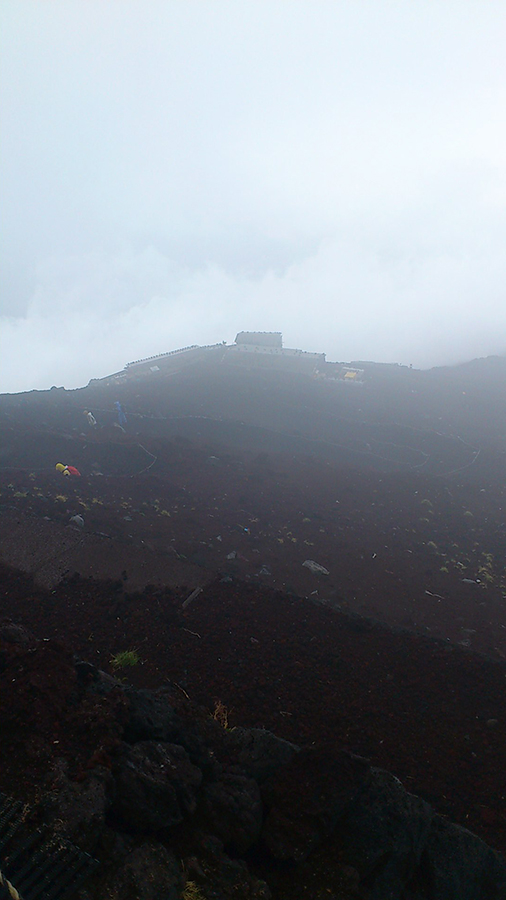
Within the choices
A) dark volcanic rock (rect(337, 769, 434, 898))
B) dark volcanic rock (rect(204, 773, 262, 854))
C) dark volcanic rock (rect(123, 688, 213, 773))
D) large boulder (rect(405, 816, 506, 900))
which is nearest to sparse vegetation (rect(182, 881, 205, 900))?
dark volcanic rock (rect(204, 773, 262, 854))

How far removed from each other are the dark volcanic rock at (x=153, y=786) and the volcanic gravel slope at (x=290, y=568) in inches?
97.0

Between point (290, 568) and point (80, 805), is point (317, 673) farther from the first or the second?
point (290, 568)

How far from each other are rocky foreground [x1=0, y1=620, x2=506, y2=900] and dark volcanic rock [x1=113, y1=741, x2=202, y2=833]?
0.01 meters

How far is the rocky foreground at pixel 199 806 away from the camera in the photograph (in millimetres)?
3592

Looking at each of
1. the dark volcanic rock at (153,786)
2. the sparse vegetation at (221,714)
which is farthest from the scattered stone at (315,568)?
the dark volcanic rock at (153,786)

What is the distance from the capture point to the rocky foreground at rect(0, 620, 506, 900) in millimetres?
3592

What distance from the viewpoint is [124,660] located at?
7.34m

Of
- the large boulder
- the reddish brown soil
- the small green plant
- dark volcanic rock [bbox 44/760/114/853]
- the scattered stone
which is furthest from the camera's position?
the scattered stone

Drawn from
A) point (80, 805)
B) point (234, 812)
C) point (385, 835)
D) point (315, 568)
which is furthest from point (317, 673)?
point (315, 568)

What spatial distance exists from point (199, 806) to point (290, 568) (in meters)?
9.30

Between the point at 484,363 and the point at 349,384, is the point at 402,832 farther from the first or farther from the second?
the point at 484,363

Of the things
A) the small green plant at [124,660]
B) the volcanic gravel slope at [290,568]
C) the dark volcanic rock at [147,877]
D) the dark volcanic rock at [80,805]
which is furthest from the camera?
the small green plant at [124,660]

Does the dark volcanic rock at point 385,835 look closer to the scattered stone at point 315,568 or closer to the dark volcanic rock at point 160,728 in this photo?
the dark volcanic rock at point 160,728

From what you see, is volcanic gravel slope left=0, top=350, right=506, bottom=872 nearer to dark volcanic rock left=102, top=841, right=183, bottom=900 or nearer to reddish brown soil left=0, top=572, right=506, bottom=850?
→ reddish brown soil left=0, top=572, right=506, bottom=850
